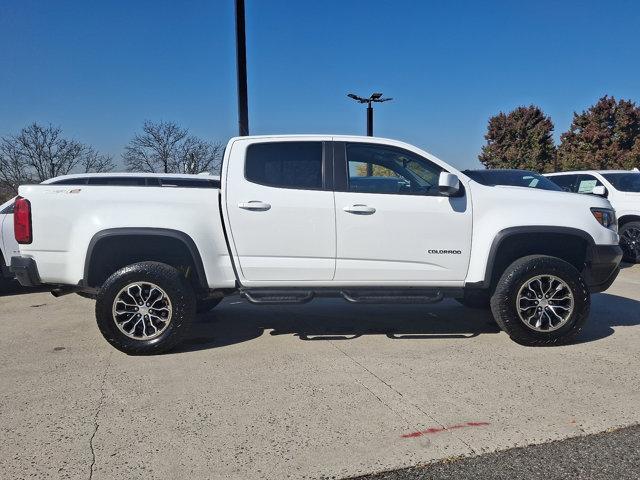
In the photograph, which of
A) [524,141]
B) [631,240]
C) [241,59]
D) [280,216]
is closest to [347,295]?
[280,216]

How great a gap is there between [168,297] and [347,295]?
5.18ft

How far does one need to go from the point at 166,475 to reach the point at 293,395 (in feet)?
3.68

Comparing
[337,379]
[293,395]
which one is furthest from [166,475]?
[337,379]

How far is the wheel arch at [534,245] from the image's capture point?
171 inches

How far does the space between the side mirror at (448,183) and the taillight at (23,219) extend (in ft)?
11.6

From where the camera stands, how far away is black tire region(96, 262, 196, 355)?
4113 millimetres

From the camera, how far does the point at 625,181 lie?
960 centimetres

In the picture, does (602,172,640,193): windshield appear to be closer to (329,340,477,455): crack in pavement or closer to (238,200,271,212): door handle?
(329,340,477,455): crack in pavement

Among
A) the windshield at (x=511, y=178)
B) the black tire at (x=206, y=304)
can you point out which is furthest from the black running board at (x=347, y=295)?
the windshield at (x=511, y=178)

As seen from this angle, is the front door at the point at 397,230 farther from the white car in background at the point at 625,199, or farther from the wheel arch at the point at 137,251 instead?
the white car in background at the point at 625,199

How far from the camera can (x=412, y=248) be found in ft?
14.3

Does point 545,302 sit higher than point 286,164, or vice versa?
point 286,164

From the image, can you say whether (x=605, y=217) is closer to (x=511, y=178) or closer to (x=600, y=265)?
(x=600, y=265)

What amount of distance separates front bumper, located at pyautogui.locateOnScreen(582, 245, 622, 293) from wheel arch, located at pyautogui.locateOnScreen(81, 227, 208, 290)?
3590 mm
